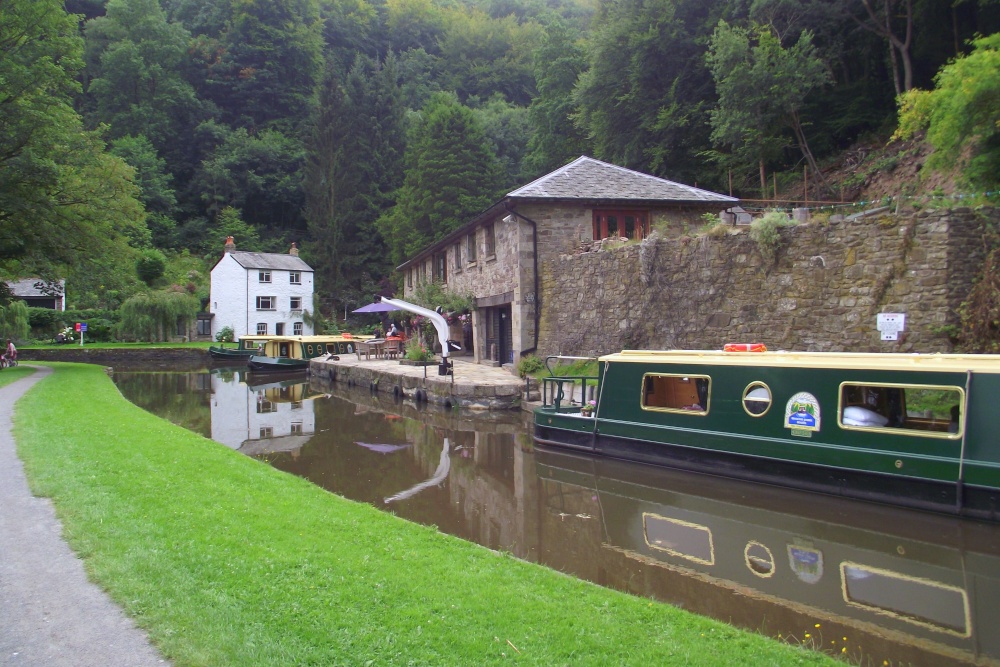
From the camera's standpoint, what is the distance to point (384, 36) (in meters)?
74.6

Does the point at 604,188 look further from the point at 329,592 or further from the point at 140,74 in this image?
the point at 140,74

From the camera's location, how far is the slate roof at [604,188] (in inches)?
710

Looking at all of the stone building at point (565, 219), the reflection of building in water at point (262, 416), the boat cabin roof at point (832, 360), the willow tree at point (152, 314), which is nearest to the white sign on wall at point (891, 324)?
the boat cabin roof at point (832, 360)

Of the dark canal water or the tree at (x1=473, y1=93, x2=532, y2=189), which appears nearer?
the dark canal water

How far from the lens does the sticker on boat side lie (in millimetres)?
8312

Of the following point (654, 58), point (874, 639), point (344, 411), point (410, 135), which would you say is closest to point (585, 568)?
point (874, 639)

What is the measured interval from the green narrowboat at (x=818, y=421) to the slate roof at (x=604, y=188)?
8298 mm

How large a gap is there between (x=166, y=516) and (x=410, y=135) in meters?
49.6

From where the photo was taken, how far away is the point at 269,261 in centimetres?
4519

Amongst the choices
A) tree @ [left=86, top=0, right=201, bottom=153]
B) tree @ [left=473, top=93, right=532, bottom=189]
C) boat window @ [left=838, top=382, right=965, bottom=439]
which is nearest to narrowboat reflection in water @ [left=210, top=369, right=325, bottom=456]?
boat window @ [left=838, top=382, right=965, bottom=439]

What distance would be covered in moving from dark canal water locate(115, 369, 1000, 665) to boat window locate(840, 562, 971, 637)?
0.02m

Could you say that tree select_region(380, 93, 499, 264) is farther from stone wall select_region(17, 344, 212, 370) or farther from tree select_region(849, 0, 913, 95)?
tree select_region(849, 0, 913, 95)

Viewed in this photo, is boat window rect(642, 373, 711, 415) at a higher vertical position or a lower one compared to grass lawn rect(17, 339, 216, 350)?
lower

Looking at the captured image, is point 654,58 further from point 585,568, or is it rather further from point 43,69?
point 585,568
